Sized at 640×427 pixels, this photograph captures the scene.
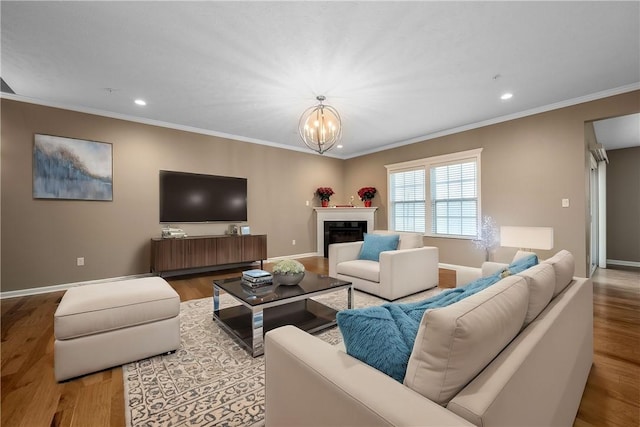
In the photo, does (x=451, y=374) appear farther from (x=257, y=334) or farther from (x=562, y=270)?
(x=257, y=334)

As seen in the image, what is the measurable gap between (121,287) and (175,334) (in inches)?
21.1

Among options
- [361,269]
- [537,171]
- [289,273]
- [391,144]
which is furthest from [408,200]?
[289,273]

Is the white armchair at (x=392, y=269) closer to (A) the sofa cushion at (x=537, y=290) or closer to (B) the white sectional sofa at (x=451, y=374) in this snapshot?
(A) the sofa cushion at (x=537, y=290)

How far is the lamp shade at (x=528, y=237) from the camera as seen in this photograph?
8.75 ft

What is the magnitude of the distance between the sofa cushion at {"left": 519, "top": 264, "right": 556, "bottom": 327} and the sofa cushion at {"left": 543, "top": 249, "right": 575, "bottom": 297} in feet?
0.60

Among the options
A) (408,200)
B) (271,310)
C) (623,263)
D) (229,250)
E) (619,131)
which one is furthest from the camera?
(408,200)

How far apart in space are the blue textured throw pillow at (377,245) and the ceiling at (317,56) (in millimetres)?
1849

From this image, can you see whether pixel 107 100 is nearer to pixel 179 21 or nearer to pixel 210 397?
pixel 179 21

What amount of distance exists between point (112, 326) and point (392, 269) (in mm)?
2557

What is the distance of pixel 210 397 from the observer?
1597 millimetres

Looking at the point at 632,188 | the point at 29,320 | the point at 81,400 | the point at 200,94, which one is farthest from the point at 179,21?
the point at 632,188

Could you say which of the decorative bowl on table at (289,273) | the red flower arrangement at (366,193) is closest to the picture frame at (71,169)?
the decorative bowl on table at (289,273)

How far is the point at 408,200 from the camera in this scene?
5.78m

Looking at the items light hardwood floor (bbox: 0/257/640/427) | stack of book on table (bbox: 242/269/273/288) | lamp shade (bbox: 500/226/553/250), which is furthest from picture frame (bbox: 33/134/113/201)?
lamp shade (bbox: 500/226/553/250)
